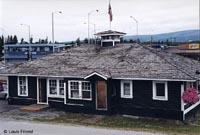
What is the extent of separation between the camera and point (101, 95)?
24.7m

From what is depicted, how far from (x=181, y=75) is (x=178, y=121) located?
2.69 metres

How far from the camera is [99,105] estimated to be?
81.2ft

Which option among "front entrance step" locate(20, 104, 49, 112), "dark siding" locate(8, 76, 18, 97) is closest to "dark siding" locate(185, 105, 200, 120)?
"front entrance step" locate(20, 104, 49, 112)

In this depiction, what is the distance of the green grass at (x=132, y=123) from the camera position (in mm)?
19719

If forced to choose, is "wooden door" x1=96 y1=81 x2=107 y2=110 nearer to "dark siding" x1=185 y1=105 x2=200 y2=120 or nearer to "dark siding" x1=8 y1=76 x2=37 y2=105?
"dark siding" x1=185 y1=105 x2=200 y2=120

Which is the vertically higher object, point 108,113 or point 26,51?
point 26,51

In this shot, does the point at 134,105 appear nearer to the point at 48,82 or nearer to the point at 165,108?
the point at 165,108

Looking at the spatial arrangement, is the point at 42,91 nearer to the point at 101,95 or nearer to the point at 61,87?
the point at 61,87

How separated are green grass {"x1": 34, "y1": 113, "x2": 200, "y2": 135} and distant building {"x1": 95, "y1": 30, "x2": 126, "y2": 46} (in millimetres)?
9118

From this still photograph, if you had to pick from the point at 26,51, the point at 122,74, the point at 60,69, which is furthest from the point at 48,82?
the point at 26,51

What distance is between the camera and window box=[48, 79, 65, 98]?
26.6 m

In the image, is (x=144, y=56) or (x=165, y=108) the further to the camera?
(x=144, y=56)

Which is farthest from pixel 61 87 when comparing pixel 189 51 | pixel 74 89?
pixel 189 51

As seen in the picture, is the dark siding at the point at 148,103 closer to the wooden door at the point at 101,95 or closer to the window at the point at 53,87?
the wooden door at the point at 101,95
